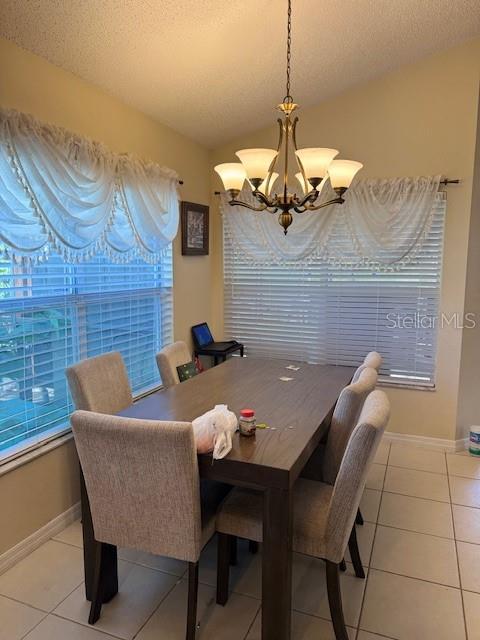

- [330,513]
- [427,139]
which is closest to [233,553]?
[330,513]

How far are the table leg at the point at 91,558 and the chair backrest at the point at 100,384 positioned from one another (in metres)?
0.48

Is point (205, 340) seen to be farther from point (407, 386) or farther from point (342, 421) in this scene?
point (342, 421)

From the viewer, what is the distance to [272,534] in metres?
1.55

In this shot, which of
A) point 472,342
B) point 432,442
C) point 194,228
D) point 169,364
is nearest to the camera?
point 169,364

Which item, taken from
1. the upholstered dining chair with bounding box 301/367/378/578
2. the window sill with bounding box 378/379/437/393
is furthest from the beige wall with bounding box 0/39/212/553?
the window sill with bounding box 378/379/437/393

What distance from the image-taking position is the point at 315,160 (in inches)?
79.8

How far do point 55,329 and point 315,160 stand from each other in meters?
1.65

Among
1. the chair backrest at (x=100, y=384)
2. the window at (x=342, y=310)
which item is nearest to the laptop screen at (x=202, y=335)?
the window at (x=342, y=310)

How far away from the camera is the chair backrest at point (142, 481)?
1503 mm

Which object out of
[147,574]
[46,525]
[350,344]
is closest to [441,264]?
[350,344]

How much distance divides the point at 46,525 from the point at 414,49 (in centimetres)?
373

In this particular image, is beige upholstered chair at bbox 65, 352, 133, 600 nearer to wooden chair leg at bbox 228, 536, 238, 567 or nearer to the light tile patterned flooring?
the light tile patterned flooring

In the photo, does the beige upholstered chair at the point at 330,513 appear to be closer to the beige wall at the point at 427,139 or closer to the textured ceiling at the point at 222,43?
the beige wall at the point at 427,139

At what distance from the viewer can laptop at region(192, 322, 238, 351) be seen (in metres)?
3.81
